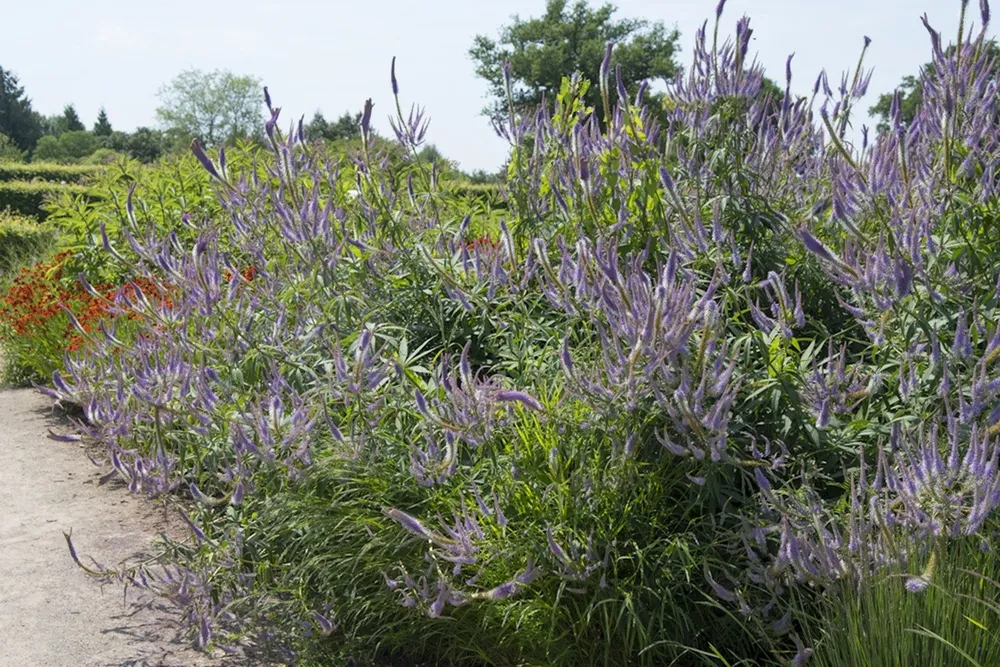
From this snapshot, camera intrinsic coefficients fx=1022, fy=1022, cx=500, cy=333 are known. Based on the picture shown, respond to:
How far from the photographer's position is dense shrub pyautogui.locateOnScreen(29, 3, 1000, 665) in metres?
2.86

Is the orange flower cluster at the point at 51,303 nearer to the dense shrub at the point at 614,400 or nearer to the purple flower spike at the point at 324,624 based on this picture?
the dense shrub at the point at 614,400

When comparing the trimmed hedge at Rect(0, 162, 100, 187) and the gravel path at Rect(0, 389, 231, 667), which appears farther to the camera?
the trimmed hedge at Rect(0, 162, 100, 187)

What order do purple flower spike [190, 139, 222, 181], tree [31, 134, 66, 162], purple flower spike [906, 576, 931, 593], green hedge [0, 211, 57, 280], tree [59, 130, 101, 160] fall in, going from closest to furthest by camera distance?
purple flower spike [906, 576, 931, 593], purple flower spike [190, 139, 222, 181], green hedge [0, 211, 57, 280], tree [31, 134, 66, 162], tree [59, 130, 101, 160]

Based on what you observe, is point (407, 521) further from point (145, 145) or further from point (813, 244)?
point (145, 145)

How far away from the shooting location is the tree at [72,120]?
9894cm

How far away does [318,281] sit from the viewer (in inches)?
177

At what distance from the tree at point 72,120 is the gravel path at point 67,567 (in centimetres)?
10161

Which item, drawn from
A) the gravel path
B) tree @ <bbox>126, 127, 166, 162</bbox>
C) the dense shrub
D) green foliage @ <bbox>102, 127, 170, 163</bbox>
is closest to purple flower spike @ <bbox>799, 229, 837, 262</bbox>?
the dense shrub

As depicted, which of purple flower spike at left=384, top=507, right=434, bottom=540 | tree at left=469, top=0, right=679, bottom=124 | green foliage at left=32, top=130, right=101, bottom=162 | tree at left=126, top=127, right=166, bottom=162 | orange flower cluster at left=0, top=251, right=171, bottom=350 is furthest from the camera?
green foliage at left=32, top=130, right=101, bottom=162

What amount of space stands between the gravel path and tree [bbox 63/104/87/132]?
4001 inches

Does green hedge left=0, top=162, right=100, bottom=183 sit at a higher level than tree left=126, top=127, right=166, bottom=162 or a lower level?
lower

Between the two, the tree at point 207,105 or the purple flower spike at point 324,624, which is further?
the tree at point 207,105

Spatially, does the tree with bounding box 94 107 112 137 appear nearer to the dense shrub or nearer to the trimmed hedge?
the trimmed hedge

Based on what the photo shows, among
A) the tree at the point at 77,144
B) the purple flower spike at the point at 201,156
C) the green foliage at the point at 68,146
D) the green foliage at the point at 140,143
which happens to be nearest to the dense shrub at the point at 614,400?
the purple flower spike at the point at 201,156
